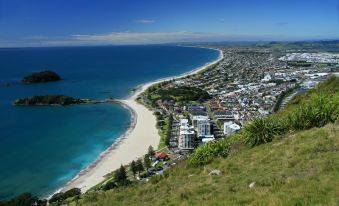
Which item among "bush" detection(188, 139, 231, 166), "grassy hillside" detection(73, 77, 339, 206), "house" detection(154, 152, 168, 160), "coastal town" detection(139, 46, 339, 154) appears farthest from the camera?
"coastal town" detection(139, 46, 339, 154)

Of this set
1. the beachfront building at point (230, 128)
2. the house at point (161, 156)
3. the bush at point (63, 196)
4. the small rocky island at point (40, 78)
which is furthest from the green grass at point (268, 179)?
the small rocky island at point (40, 78)

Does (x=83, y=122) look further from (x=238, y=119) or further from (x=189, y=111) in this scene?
(x=238, y=119)

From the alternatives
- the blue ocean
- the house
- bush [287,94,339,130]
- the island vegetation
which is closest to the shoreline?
the blue ocean

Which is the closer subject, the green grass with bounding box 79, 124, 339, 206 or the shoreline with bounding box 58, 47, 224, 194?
the green grass with bounding box 79, 124, 339, 206

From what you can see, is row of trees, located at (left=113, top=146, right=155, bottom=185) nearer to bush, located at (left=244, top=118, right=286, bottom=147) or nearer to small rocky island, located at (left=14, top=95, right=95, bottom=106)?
bush, located at (left=244, top=118, right=286, bottom=147)

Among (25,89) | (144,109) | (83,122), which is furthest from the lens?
(25,89)

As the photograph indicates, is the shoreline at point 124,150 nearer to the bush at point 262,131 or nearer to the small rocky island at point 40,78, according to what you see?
the bush at point 262,131

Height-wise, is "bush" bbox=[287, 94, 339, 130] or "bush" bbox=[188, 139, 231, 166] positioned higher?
"bush" bbox=[287, 94, 339, 130]

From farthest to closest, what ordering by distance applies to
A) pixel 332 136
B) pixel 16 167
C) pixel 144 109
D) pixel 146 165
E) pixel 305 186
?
1. pixel 144 109
2. pixel 16 167
3. pixel 146 165
4. pixel 332 136
5. pixel 305 186

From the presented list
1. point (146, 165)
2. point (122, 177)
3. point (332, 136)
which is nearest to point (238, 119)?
point (146, 165)
